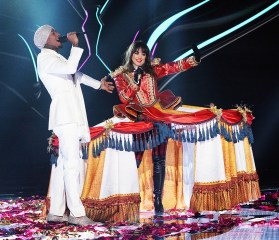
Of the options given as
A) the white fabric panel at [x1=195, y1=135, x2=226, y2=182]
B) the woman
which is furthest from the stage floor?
the woman

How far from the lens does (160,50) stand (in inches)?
260

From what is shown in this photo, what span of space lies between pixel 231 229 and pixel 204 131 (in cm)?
107

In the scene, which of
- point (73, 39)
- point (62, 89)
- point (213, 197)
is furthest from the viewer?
point (213, 197)

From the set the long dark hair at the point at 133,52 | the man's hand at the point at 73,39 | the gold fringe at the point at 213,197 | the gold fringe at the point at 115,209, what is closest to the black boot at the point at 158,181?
the gold fringe at the point at 213,197

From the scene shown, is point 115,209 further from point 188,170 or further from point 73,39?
point 73,39

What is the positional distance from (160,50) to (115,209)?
9.70 ft

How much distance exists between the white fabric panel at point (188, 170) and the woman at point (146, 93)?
188 millimetres

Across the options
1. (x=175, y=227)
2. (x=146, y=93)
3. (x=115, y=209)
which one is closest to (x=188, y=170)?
(x=146, y=93)

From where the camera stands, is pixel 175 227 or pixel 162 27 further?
pixel 162 27

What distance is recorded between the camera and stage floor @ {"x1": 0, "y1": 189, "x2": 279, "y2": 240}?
3377mm

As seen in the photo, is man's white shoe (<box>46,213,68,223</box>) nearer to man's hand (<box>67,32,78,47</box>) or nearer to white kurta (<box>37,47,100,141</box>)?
white kurta (<box>37,47,100,141</box>)

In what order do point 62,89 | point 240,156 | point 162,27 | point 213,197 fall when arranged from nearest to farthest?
point 62,89 → point 213,197 → point 240,156 → point 162,27

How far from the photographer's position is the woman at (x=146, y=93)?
182 inches

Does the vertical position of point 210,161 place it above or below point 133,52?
below
